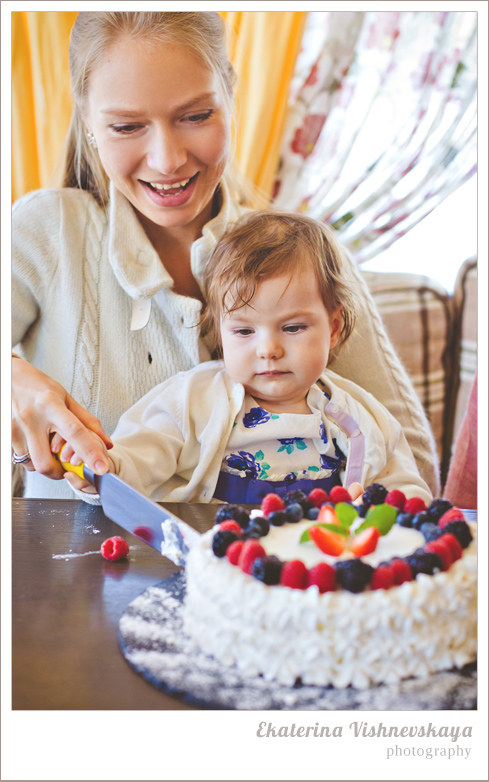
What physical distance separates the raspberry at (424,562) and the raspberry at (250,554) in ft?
0.52

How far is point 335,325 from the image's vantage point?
1.37m

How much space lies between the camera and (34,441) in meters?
1.14

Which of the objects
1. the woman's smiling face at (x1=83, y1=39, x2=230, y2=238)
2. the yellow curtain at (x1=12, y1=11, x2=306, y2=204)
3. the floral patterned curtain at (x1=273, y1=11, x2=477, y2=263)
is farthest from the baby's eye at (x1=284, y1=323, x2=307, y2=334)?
the floral patterned curtain at (x1=273, y1=11, x2=477, y2=263)

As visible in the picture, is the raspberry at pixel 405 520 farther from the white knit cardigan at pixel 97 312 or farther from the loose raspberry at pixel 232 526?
the white knit cardigan at pixel 97 312

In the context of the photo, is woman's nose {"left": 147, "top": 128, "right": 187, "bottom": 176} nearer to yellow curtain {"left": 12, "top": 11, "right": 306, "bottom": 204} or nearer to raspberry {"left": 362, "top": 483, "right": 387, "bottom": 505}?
yellow curtain {"left": 12, "top": 11, "right": 306, "bottom": 204}

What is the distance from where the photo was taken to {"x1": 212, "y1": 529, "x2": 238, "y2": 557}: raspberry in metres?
0.77

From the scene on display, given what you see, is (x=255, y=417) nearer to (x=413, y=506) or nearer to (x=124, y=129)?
(x=413, y=506)

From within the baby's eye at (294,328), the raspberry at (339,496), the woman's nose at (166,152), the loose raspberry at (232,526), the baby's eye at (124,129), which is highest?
the baby's eye at (124,129)

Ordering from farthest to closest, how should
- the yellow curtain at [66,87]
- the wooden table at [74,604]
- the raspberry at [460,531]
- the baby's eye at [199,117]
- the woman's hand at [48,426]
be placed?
the yellow curtain at [66,87] → the baby's eye at [199,117] → the woman's hand at [48,426] → the raspberry at [460,531] → the wooden table at [74,604]

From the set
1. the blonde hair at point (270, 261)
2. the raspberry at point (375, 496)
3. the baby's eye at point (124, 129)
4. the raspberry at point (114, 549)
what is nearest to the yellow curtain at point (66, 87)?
the baby's eye at point (124, 129)

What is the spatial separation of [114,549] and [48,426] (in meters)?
0.28

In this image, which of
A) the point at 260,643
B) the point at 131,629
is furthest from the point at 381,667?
the point at 131,629

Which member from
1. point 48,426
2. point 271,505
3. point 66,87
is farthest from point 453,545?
point 66,87

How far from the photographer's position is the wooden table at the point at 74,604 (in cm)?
68
